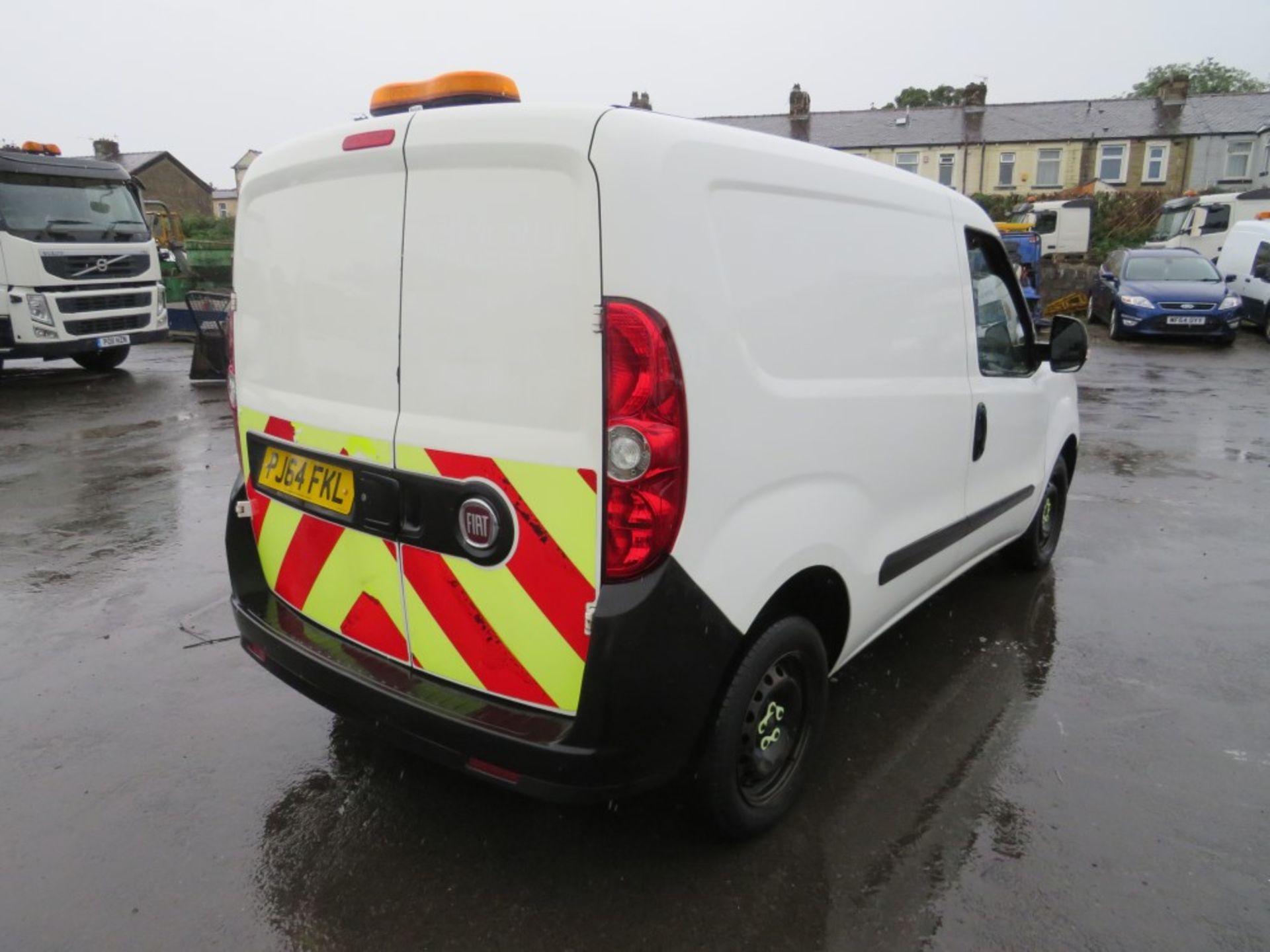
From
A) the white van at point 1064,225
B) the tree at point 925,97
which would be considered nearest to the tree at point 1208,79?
the tree at point 925,97

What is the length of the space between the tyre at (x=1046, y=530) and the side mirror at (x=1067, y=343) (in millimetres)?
702

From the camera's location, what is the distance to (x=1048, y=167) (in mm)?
40312

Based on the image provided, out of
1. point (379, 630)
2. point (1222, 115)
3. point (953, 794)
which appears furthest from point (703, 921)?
point (1222, 115)

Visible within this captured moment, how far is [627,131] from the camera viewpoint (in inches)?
78.7

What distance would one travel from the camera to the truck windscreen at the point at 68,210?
11.3 meters

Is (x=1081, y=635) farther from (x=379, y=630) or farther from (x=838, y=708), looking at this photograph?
(x=379, y=630)

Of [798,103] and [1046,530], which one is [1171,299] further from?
[798,103]

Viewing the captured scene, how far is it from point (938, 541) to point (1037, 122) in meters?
45.2

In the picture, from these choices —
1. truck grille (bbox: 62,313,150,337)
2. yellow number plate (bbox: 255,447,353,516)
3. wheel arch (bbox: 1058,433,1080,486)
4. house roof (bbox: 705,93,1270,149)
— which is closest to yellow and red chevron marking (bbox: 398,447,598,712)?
yellow number plate (bbox: 255,447,353,516)

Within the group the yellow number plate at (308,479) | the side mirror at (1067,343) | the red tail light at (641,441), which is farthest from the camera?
the side mirror at (1067,343)

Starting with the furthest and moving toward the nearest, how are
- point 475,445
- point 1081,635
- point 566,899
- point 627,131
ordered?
point 1081,635
point 566,899
point 475,445
point 627,131

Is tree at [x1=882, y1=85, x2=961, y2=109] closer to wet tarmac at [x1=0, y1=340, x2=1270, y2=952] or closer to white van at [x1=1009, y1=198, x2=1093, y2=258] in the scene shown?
white van at [x1=1009, y1=198, x2=1093, y2=258]

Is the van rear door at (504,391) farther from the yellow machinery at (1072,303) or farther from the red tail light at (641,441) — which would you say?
the yellow machinery at (1072,303)

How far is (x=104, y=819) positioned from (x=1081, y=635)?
4.00 m
